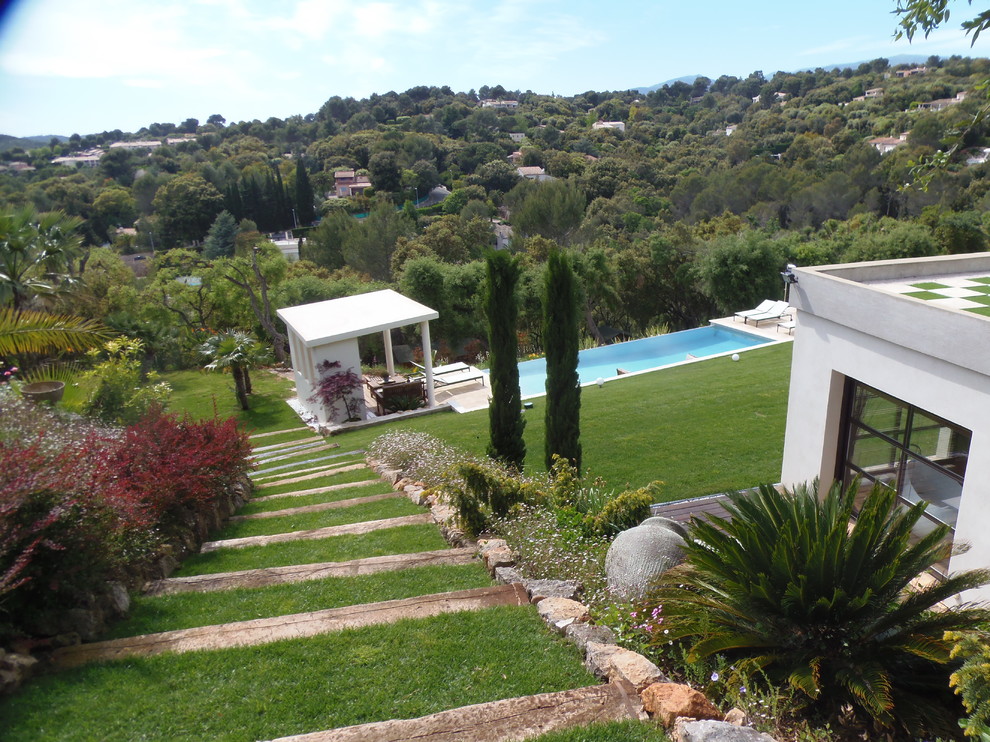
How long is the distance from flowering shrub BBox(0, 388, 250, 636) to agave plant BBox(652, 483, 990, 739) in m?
3.97

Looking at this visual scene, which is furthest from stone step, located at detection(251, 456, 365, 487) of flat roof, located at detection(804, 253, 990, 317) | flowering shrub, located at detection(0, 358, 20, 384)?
flat roof, located at detection(804, 253, 990, 317)

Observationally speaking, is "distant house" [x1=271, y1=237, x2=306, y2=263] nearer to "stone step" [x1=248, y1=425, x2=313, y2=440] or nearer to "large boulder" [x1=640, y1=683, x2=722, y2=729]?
"stone step" [x1=248, y1=425, x2=313, y2=440]

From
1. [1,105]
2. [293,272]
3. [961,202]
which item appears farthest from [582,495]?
[961,202]

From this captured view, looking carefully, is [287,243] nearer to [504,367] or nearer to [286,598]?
[504,367]

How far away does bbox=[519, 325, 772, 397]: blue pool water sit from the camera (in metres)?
21.0

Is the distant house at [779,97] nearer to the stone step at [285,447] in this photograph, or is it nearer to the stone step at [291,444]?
the stone step at [291,444]

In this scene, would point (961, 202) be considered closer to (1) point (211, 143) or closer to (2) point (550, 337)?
(2) point (550, 337)

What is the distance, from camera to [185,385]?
19656 mm

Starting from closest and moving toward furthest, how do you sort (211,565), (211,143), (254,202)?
(211,565) → (254,202) → (211,143)

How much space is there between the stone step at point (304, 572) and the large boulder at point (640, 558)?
4.73ft

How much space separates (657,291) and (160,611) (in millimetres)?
27049

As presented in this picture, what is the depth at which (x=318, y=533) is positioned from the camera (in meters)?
6.98

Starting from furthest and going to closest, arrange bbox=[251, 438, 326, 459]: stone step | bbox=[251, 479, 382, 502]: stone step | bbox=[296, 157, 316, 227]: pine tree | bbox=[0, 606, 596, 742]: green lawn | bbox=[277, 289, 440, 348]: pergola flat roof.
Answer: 1. bbox=[296, 157, 316, 227]: pine tree
2. bbox=[277, 289, 440, 348]: pergola flat roof
3. bbox=[251, 438, 326, 459]: stone step
4. bbox=[251, 479, 382, 502]: stone step
5. bbox=[0, 606, 596, 742]: green lawn

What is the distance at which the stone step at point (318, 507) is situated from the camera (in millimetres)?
7987
